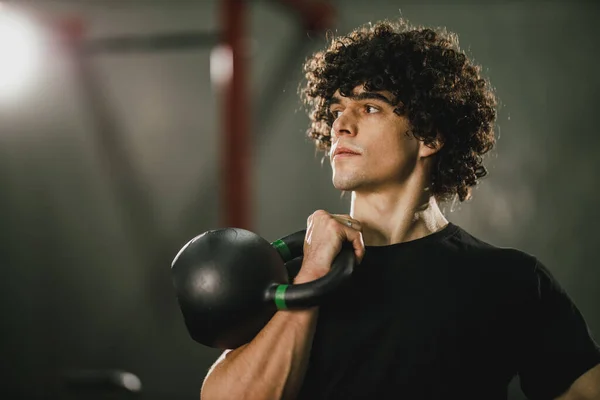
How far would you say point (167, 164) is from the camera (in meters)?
4.86

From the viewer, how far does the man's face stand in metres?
1.43

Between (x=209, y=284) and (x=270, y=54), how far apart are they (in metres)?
3.89

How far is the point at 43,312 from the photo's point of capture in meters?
4.76

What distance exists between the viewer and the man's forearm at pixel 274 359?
3.91ft

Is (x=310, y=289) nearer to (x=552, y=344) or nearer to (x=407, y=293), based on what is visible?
(x=407, y=293)

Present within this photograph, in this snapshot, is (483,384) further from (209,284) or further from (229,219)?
(229,219)

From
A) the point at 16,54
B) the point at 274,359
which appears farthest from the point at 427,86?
the point at 16,54

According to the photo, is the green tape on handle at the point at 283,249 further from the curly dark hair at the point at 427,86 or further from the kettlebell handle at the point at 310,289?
the curly dark hair at the point at 427,86

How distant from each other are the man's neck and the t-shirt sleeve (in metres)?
0.29

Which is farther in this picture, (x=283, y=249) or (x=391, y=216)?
(x=391, y=216)

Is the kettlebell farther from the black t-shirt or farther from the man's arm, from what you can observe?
the man's arm

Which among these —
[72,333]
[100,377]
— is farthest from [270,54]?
[100,377]

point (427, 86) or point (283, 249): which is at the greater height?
point (427, 86)

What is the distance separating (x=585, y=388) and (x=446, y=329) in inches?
14.5
